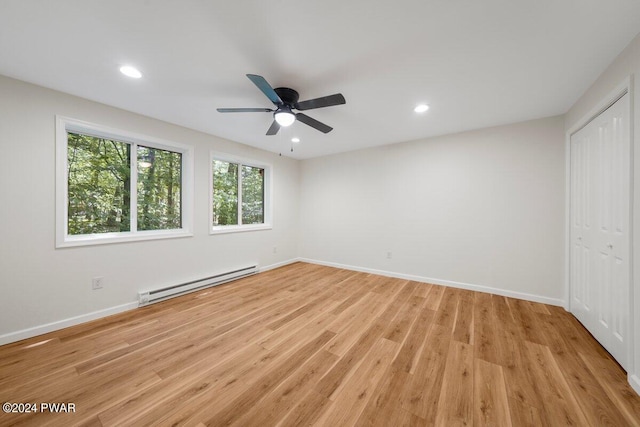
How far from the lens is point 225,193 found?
4160mm

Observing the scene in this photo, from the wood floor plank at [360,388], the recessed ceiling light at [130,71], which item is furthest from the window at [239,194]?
the wood floor plank at [360,388]

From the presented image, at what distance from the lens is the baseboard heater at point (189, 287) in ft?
9.56

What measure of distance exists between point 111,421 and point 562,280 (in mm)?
4665

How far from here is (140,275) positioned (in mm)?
2928

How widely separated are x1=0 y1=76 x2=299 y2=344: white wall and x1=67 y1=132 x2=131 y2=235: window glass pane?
0.27 m

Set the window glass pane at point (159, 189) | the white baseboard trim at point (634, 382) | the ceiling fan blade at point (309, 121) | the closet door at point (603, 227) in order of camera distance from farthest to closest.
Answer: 1. the window glass pane at point (159, 189)
2. the ceiling fan blade at point (309, 121)
3. the closet door at point (603, 227)
4. the white baseboard trim at point (634, 382)

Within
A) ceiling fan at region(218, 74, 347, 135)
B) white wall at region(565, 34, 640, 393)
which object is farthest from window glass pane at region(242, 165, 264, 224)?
white wall at region(565, 34, 640, 393)

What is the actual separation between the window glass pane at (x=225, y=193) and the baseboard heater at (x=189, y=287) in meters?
0.94

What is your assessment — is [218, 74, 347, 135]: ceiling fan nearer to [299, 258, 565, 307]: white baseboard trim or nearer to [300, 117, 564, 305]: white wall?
[300, 117, 564, 305]: white wall

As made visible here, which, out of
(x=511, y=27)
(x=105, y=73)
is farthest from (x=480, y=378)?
(x=105, y=73)

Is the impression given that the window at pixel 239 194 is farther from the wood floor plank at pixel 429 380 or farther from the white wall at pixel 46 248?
the wood floor plank at pixel 429 380

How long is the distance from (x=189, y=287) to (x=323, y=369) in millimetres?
2517

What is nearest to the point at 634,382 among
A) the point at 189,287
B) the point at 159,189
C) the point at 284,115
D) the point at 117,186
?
the point at 284,115

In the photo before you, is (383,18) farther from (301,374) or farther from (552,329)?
(552,329)
